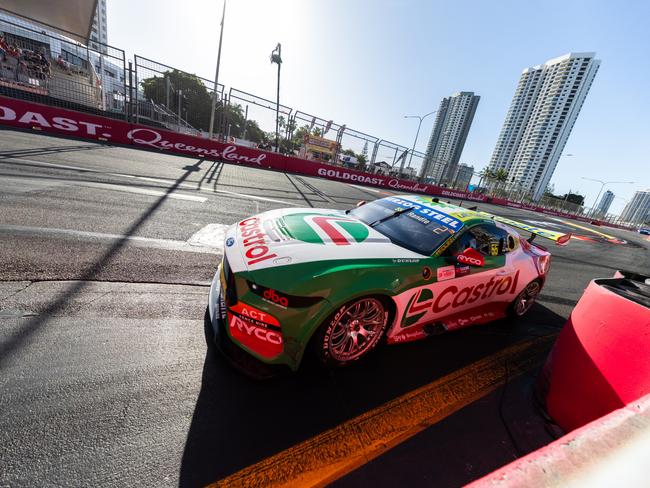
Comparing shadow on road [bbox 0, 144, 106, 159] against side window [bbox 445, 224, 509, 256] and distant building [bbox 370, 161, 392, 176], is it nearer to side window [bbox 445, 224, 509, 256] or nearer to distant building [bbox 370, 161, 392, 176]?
side window [bbox 445, 224, 509, 256]

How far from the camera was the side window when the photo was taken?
3092mm

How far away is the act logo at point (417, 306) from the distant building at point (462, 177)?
85.6 ft

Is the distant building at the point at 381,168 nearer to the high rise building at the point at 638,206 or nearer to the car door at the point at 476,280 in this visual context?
the car door at the point at 476,280

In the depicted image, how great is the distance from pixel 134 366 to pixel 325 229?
6.21ft

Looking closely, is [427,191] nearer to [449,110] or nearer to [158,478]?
[158,478]

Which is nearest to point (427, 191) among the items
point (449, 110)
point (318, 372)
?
point (318, 372)

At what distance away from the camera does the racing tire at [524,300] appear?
3881 mm

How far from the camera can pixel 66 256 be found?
3391 mm

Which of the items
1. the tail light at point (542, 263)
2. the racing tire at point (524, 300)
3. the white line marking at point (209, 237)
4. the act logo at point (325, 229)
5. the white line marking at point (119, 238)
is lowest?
the white line marking at point (119, 238)

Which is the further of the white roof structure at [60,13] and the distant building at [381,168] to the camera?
the distant building at [381,168]

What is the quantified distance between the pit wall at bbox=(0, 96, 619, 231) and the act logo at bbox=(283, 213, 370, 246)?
12792 millimetres

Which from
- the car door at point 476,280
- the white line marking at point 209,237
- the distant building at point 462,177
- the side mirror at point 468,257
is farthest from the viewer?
the distant building at point 462,177

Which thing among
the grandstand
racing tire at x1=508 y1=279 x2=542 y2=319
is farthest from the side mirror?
the grandstand

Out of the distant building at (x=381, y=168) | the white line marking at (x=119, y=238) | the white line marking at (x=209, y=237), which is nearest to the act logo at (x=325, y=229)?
the white line marking at (x=209, y=237)
